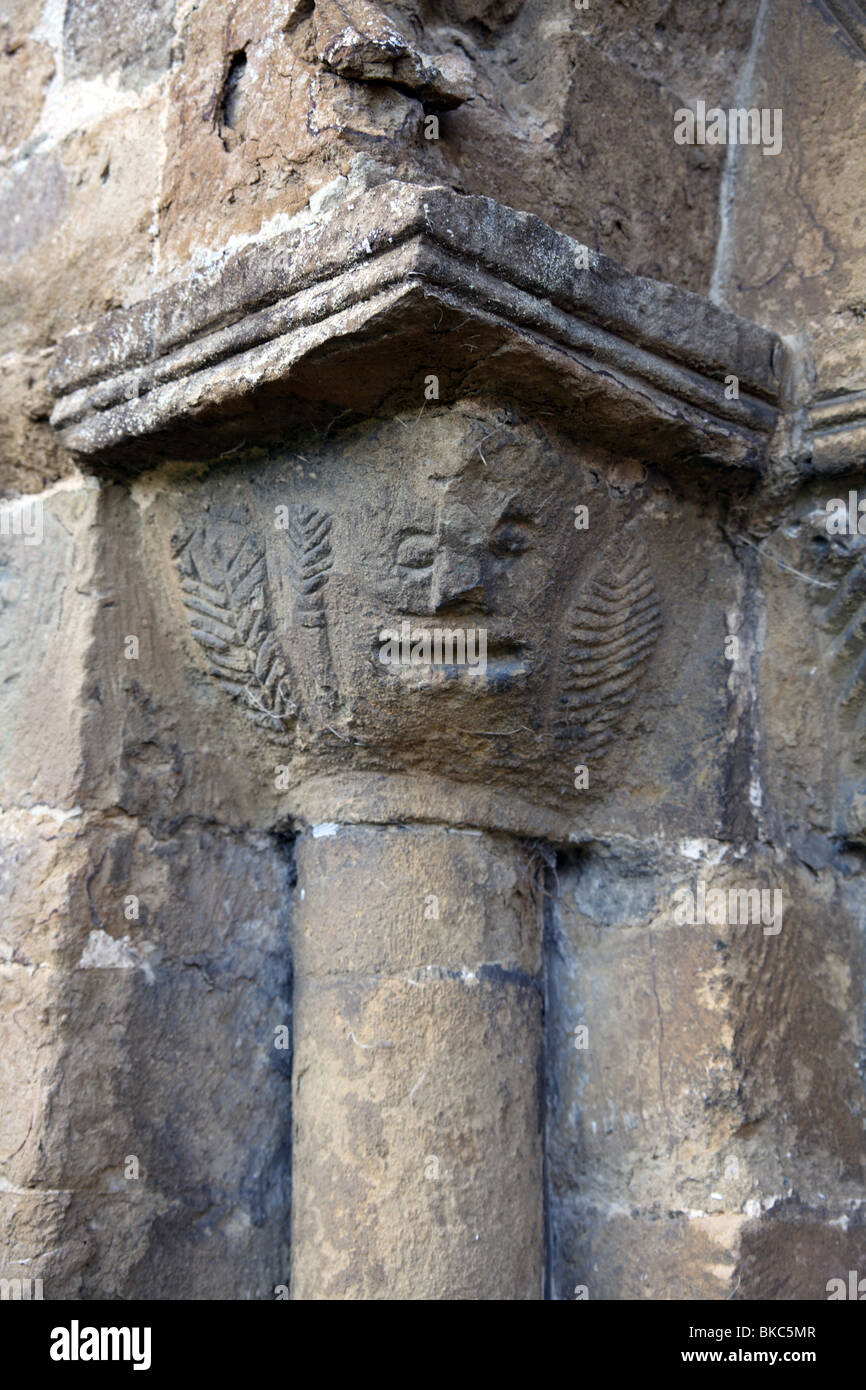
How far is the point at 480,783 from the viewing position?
184 cm

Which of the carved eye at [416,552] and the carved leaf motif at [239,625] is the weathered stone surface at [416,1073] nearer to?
the carved leaf motif at [239,625]

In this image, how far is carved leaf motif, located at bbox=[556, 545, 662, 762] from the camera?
1788mm

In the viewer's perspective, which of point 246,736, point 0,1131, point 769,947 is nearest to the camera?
point 0,1131

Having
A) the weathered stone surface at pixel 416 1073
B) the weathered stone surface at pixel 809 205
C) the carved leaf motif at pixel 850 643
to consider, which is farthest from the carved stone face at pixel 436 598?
the weathered stone surface at pixel 809 205

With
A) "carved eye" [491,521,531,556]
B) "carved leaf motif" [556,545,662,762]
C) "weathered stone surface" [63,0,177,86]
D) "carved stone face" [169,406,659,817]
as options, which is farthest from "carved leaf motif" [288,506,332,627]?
"weathered stone surface" [63,0,177,86]

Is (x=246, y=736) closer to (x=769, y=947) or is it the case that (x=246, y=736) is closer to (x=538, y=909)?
(x=538, y=909)

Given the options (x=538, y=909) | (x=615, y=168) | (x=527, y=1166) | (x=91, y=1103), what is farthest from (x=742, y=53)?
(x=91, y=1103)

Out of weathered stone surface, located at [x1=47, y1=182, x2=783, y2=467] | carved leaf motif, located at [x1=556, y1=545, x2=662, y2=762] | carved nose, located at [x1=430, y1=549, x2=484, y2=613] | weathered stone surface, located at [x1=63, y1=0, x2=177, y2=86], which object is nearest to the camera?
weathered stone surface, located at [x1=47, y1=182, x2=783, y2=467]

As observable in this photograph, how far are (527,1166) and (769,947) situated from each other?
18.9 inches

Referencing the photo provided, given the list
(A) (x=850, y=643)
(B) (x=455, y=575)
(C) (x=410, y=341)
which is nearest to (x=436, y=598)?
(B) (x=455, y=575)

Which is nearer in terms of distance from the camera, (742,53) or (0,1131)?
(0,1131)

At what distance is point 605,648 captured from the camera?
5.95 feet

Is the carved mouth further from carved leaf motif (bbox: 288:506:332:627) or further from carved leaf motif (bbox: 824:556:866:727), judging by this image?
carved leaf motif (bbox: 824:556:866:727)

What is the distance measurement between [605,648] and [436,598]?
30 cm
